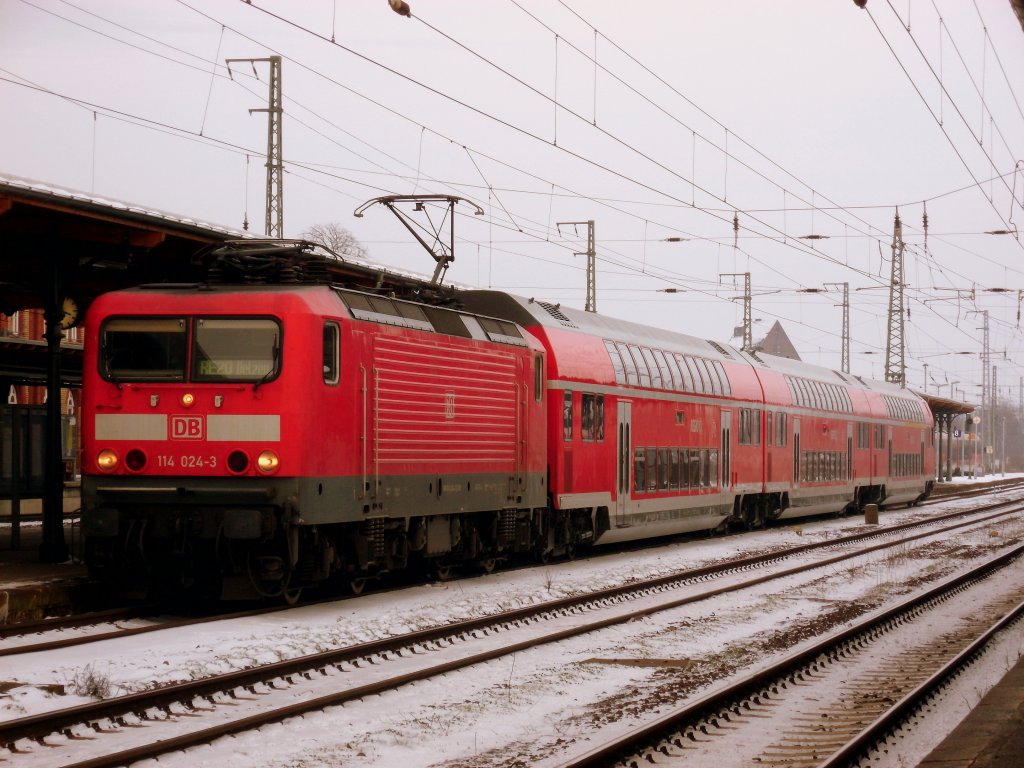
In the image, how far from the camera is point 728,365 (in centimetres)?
2808

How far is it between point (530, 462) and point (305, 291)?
5761mm

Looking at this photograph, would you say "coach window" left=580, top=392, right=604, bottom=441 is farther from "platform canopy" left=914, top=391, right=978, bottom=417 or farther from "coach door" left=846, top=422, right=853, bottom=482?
"platform canopy" left=914, top=391, right=978, bottom=417

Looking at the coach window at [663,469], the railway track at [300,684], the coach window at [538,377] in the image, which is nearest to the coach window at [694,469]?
the coach window at [663,469]

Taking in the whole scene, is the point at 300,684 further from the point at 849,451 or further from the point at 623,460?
the point at 849,451

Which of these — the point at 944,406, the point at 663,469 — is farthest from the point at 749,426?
the point at 944,406

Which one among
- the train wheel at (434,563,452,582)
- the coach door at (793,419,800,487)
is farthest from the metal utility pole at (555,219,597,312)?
the train wheel at (434,563,452,582)

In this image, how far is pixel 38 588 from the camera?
1371 centimetres

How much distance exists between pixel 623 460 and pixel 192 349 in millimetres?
9852

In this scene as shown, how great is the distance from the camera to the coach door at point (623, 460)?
21812 mm

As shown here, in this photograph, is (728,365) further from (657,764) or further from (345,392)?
(657,764)

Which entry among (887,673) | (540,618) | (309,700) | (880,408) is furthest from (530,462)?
(880,408)

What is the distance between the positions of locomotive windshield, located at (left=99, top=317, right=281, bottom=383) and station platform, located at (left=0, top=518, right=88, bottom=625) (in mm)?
2315

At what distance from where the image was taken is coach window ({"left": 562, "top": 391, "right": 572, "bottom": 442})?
19891mm

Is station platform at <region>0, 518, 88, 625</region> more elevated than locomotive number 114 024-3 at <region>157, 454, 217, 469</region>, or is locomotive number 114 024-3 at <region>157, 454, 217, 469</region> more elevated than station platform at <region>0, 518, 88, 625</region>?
locomotive number 114 024-3 at <region>157, 454, 217, 469</region>
